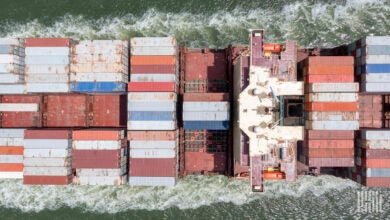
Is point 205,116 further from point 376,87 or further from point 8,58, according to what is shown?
point 8,58

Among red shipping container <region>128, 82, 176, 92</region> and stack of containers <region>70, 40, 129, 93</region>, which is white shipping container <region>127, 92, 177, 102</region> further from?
stack of containers <region>70, 40, 129, 93</region>

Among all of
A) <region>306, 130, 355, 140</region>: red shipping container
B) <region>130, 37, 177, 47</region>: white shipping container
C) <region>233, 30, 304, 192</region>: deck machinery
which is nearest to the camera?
<region>306, 130, 355, 140</region>: red shipping container

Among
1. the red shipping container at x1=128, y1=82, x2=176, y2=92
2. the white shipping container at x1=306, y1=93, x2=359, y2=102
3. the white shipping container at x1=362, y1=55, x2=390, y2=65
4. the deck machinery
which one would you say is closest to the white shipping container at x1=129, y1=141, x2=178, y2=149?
the red shipping container at x1=128, y1=82, x2=176, y2=92

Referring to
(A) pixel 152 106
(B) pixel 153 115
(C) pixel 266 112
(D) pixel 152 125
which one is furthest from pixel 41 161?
(C) pixel 266 112

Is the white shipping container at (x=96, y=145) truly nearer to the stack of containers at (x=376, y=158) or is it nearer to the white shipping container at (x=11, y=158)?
the white shipping container at (x=11, y=158)

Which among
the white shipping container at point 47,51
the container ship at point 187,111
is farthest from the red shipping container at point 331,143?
the white shipping container at point 47,51

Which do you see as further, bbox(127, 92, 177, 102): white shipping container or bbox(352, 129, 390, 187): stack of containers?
bbox(127, 92, 177, 102): white shipping container

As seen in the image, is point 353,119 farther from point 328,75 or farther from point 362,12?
point 362,12
